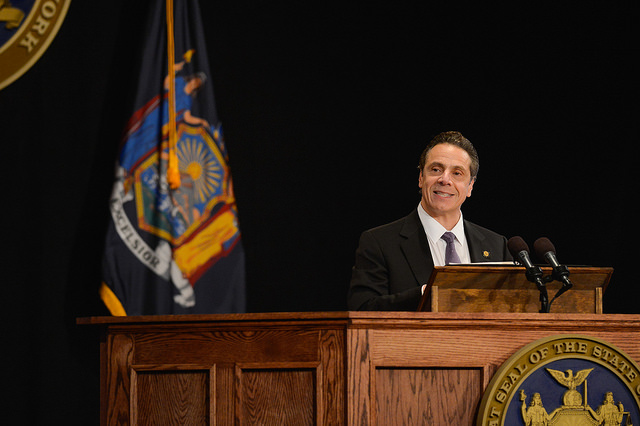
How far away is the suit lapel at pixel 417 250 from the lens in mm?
2666

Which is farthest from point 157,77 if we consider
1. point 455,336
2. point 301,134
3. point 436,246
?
point 455,336

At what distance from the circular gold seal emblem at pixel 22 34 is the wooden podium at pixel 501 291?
2.28 m

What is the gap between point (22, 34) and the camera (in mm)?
3379

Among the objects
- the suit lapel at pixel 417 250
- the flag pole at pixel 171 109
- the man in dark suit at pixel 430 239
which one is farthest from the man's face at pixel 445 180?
the flag pole at pixel 171 109

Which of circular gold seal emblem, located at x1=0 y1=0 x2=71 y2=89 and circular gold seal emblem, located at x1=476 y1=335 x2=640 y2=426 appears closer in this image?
circular gold seal emblem, located at x1=476 y1=335 x2=640 y2=426

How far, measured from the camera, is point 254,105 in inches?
150

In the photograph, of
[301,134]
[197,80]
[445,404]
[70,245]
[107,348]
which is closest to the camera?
[445,404]

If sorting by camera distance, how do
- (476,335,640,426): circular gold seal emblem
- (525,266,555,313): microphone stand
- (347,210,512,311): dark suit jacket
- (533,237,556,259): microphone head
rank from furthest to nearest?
(347,210,512,311): dark suit jacket, (533,237,556,259): microphone head, (525,266,555,313): microphone stand, (476,335,640,426): circular gold seal emblem

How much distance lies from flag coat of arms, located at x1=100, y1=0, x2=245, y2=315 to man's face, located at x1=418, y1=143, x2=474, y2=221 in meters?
1.11

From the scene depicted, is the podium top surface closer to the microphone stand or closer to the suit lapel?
the microphone stand

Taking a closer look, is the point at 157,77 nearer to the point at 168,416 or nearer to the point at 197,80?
the point at 197,80

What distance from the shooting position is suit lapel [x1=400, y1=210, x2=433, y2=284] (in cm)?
267

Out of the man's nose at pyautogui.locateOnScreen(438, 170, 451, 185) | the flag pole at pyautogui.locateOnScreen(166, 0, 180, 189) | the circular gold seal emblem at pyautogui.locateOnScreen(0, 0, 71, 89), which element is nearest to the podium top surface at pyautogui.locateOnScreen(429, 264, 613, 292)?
the man's nose at pyautogui.locateOnScreen(438, 170, 451, 185)

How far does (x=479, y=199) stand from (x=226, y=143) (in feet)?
4.45
